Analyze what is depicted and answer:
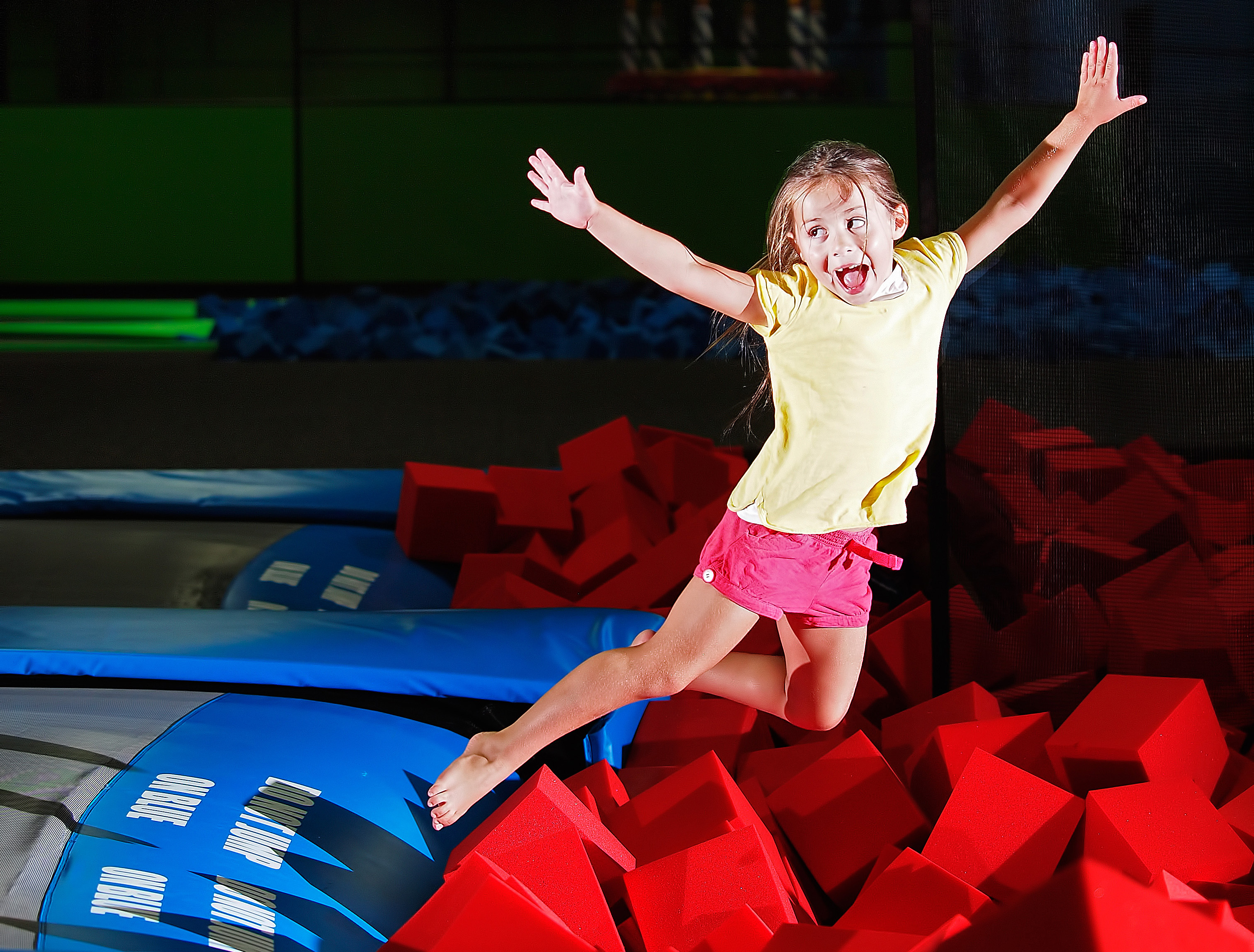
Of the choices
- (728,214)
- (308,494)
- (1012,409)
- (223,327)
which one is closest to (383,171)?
(223,327)

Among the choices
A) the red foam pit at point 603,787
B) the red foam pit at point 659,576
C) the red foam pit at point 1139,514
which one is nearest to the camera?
the red foam pit at point 603,787

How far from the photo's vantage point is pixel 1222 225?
1.29m

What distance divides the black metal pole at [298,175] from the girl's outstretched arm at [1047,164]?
5.41 m

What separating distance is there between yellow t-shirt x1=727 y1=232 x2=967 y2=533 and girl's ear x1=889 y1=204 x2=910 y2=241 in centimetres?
2

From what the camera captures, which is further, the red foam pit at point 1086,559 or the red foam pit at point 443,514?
the red foam pit at point 443,514

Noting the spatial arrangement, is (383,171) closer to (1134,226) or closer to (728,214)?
(728,214)

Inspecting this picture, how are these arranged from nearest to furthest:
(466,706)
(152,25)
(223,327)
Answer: (466,706) → (223,327) → (152,25)

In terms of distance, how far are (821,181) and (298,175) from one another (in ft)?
18.0

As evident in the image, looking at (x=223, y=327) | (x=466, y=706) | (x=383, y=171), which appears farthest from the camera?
(x=383, y=171)

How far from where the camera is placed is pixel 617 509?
197cm

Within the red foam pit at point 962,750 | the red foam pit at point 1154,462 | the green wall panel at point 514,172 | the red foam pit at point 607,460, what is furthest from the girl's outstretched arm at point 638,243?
the green wall panel at point 514,172

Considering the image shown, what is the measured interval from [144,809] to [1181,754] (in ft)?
3.33

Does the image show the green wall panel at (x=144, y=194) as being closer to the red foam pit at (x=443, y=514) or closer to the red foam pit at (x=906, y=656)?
the red foam pit at (x=443, y=514)

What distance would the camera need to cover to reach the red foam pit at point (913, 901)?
942mm
